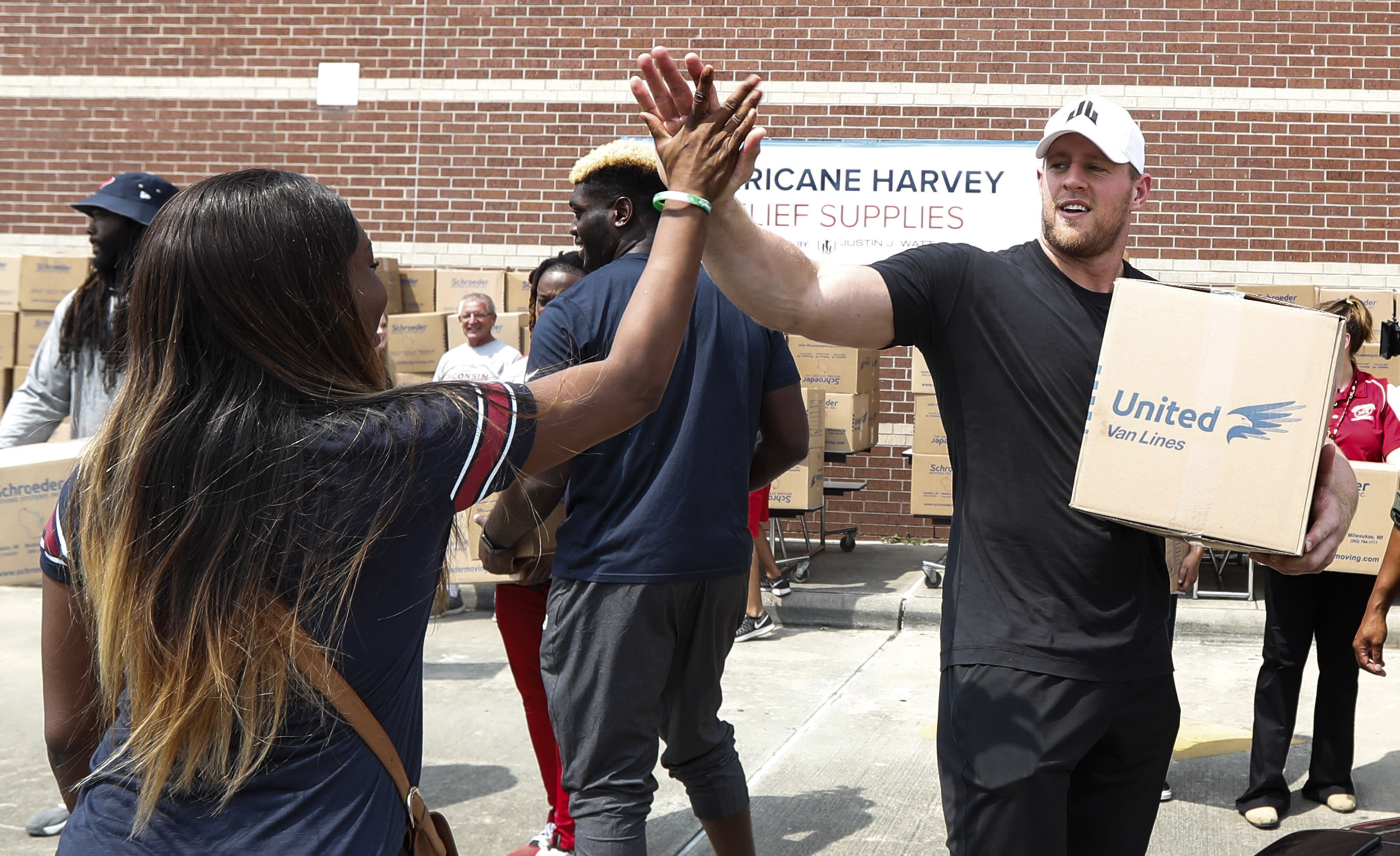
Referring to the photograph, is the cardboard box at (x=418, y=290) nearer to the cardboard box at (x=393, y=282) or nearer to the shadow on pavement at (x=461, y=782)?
the cardboard box at (x=393, y=282)

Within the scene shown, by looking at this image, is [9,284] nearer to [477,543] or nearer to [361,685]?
[477,543]

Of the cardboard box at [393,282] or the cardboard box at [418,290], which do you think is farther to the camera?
the cardboard box at [418,290]

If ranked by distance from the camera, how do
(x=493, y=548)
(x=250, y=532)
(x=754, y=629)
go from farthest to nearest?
(x=754, y=629), (x=493, y=548), (x=250, y=532)

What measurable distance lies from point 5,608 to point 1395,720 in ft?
26.9

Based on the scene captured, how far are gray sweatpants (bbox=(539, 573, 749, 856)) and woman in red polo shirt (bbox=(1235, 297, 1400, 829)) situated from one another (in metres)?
2.63

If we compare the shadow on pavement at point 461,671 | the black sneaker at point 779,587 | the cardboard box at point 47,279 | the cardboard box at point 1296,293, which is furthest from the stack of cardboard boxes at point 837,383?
the cardboard box at point 47,279

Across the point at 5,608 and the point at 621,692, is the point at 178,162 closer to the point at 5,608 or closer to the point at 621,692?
the point at 5,608

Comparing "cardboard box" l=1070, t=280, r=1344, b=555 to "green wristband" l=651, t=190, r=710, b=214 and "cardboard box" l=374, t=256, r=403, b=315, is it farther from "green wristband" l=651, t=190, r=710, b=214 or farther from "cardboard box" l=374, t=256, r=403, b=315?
"cardboard box" l=374, t=256, r=403, b=315

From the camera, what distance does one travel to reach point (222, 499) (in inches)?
60.4

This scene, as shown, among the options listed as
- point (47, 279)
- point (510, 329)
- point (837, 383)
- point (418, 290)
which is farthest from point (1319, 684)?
point (47, 279)

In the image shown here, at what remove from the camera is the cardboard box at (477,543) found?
3.28 metres

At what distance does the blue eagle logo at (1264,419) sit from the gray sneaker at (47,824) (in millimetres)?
4077

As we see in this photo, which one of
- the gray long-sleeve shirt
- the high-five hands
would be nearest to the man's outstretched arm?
the high-five hands

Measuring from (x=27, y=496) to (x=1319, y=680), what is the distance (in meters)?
4.56
